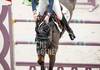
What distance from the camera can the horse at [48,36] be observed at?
7.86 ft

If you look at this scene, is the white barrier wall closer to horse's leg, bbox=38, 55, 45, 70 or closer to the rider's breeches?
horse's leg, bbox=38, 55, 45, 70

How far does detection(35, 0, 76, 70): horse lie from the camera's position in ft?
7.86

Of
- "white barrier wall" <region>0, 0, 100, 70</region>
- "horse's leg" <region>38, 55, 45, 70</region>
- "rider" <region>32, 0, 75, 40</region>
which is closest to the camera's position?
"rider" <region>32, 0, 75, 40</region>

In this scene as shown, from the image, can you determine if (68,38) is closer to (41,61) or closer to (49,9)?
(41,61)

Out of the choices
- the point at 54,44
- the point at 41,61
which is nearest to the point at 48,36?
the point at 54,44

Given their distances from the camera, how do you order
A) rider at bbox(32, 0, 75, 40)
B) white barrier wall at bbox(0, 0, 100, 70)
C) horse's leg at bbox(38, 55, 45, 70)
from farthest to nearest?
white barrier wall at bbox(0, 0, 100, 70) → horse's leg at bbox(38, 55, 45, 70) → rider at bbox(32, 0, 75, 40)

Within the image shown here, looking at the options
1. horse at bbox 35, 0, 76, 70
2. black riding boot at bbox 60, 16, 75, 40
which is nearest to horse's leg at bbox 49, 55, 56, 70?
horse at bbox 35, 0, 76, 70

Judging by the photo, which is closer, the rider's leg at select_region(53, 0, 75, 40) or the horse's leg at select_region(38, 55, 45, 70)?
the rider's leg at select_region(53, 0, 75, 40)

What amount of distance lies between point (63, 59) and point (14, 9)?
1.36ft

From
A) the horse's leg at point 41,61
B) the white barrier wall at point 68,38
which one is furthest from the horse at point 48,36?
the white barrier wall at point 68,38

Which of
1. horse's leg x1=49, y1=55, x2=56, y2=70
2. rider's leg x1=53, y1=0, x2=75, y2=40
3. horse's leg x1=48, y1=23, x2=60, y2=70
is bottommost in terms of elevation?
horse's leg x1=49, y1=55, x2=56, y2=70

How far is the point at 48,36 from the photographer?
241 centimetres

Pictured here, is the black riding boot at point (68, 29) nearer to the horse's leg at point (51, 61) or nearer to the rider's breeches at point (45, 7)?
the rider's breeches at point (45, 7)

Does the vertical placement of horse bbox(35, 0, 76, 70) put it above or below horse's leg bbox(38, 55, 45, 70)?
above
